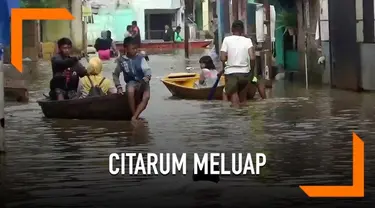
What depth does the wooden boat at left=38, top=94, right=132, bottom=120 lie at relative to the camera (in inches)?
573

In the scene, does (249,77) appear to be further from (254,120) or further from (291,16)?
(291,16)

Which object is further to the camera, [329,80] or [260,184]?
[329,80]

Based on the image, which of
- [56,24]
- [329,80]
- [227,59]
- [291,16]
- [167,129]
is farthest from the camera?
[56,24]

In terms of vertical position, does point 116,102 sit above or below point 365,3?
below

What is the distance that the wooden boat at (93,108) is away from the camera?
14.6 m

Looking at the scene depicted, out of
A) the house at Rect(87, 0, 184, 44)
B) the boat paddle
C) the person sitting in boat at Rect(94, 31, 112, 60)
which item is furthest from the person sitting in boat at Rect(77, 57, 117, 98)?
the house at Rect(87, 0, 184, 44)

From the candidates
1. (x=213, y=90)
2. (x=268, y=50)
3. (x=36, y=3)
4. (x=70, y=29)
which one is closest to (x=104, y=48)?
(x=36, y=3)

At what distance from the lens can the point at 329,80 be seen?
22.2m

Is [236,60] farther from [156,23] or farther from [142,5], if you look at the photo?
[156,23]

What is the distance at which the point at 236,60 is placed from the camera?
16469 mm

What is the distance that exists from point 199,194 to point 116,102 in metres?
6.61

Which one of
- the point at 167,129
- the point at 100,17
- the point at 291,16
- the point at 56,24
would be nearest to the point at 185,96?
the point at 167,129

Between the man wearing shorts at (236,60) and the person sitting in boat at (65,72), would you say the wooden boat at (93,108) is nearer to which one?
the person sitting in boat at (65,72)

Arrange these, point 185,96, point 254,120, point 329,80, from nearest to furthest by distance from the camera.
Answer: point 254,120
point 185,96
point 329,80
